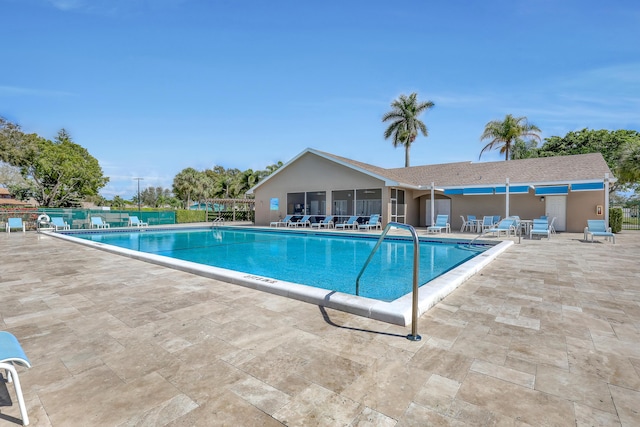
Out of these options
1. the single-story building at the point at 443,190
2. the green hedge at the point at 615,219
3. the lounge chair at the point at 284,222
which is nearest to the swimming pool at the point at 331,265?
the lounge chair at the point at 284,222

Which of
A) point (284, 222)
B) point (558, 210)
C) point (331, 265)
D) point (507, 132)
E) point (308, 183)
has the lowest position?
point (331, 265)

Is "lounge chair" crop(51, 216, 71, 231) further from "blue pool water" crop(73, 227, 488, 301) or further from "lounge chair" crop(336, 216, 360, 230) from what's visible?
"lounge chair" crop(336, 216, 360, 230)

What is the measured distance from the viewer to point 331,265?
29.7 feet

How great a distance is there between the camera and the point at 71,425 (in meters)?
1.91

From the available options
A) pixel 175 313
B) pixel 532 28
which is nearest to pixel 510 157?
pixel 532 28

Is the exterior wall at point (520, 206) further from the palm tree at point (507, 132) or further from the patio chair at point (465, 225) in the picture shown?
the palm tree at point (507, 132)

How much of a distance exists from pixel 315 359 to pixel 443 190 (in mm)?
17897

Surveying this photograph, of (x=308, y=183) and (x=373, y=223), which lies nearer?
(x=373, y=223)

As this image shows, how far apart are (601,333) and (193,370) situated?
13.2 feet

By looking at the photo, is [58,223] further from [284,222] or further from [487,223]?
[487,223]

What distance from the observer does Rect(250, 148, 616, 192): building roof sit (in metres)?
16.2

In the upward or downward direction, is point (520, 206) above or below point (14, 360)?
above

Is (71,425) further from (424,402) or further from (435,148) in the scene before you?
(435,148)

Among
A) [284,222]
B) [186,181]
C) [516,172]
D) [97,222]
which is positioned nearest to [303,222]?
[284,222]
